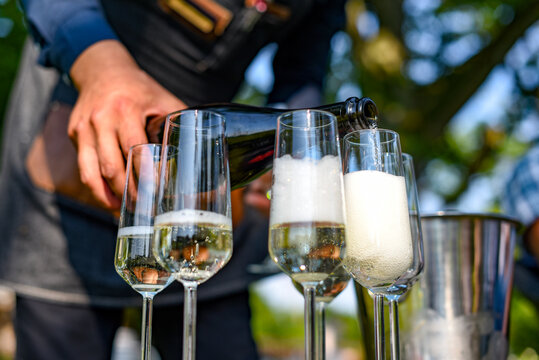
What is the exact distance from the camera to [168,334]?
116 cm

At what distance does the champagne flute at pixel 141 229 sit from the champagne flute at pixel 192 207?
0.08 m

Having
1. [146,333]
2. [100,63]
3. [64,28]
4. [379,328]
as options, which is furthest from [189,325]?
[64,28]

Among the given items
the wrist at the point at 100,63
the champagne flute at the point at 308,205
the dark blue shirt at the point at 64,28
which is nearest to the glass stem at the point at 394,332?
the champagne flute at the point at 308,205

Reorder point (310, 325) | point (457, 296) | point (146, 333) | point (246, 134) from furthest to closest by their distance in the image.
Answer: point (457, 296) < point (246, 134) < point (146, 333) < point (310, 325)

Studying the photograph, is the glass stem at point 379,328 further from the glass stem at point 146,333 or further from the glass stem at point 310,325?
the glass stem at point 146,333

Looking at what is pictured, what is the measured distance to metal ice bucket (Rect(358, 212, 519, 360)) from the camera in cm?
85

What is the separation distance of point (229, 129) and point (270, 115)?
0.07 metres

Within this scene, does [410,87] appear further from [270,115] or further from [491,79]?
[270,115]

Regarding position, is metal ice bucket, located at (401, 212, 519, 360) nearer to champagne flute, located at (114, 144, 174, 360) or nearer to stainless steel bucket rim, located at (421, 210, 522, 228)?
stainless steel bucket rim, located at (421, 210, 522, 228)

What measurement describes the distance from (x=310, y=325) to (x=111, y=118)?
0.37 m

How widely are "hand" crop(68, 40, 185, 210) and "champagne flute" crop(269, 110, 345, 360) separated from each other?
22cm

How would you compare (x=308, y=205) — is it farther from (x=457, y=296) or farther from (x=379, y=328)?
(x=457, y=296)

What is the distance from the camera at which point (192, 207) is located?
0.54 meters

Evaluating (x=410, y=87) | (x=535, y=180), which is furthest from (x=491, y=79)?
(x=535, y=180)
